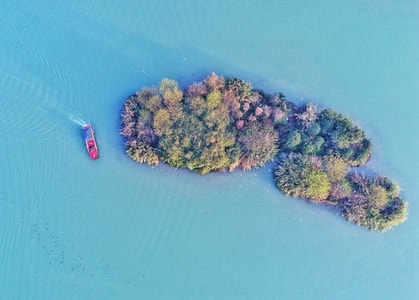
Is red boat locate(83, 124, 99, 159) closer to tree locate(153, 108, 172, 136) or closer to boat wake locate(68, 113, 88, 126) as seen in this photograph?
boat wake locate(68, 113, 88, 126)

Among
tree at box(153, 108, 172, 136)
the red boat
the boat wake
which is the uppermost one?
tree at box(153, 108, 172, 136)

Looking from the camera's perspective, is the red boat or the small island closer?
the small island

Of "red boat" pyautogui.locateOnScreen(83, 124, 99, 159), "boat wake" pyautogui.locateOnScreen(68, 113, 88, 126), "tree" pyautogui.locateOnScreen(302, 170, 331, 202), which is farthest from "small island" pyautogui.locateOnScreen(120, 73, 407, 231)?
"boat wake" pyautogui.locateOnScreen(68, 113, 88, 126)

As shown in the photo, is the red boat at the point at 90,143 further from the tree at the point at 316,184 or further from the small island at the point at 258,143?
the tree at the point at 316,184

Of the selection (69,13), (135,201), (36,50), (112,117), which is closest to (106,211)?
(135,201)

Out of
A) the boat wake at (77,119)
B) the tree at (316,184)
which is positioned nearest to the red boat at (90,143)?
the boat wake at (77,119)

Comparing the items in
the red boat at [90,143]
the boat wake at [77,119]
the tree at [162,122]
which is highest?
the tree at [162,122]
